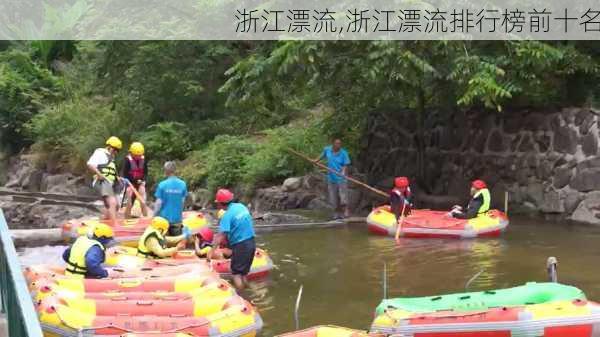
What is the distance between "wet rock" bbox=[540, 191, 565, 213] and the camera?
15.5 meters

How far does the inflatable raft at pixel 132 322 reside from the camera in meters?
6.99

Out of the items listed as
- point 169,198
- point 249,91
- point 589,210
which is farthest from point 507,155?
point 169,198

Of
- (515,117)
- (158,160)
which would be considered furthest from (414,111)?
(158,160)

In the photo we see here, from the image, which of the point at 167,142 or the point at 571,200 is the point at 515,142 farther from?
the point at 167,142

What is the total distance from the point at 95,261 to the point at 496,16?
9290 millimetres

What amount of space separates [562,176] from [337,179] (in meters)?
4.47

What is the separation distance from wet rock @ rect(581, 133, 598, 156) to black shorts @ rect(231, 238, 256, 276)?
7.90m

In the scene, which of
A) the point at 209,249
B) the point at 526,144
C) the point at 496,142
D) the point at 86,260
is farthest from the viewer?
the point at 496,142

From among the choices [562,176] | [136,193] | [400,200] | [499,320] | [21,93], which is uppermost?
[21,93]

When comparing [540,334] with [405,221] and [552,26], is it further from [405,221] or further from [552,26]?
[552,26]

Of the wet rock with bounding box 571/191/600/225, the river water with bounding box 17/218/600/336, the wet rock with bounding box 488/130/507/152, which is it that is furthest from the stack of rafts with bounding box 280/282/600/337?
the wet rock with bounding box 488/130/507/152

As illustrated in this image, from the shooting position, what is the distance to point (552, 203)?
15711 mm

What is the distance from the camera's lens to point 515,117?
55.3ft

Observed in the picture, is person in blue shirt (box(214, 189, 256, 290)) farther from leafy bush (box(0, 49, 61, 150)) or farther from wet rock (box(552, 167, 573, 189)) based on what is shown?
leafy bush (box(0, 49, 61, 150))
